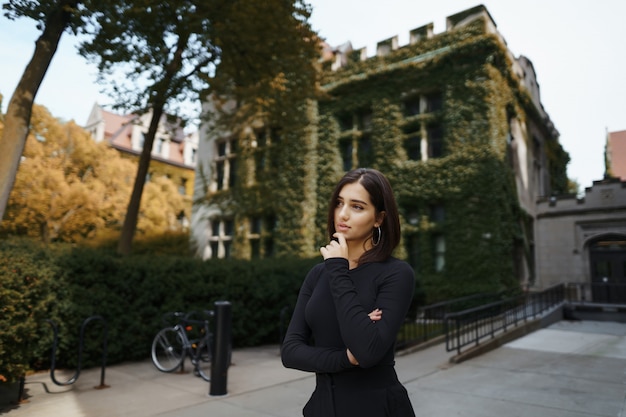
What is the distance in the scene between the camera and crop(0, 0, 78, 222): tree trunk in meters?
7.30

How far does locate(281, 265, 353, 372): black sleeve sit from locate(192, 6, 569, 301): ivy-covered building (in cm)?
1300

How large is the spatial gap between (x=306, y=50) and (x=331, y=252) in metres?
12.0

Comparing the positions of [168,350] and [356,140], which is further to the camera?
[356,140]

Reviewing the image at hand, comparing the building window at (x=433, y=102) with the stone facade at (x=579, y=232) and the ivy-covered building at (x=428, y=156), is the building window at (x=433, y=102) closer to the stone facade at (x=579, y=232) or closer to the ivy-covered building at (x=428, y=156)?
the ivy-covered building at (x=428, y=156)

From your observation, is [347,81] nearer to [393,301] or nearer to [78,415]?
[78,415]

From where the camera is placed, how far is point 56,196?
80.9 ft

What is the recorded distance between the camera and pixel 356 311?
169cm

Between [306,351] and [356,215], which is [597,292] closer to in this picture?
[356,215]

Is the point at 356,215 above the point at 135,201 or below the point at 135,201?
below

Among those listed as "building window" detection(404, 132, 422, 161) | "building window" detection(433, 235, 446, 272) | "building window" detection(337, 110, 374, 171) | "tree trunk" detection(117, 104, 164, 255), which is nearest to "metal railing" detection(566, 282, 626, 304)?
"building window" detection(433, 235, 446, 272)

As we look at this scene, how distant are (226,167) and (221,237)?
3990 mm

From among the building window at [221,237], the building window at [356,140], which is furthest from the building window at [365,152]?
the building window at [221,237]

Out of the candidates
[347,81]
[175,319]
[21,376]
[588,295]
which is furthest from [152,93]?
[588,295]

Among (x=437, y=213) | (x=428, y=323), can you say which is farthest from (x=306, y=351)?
(x=437, y=213)
